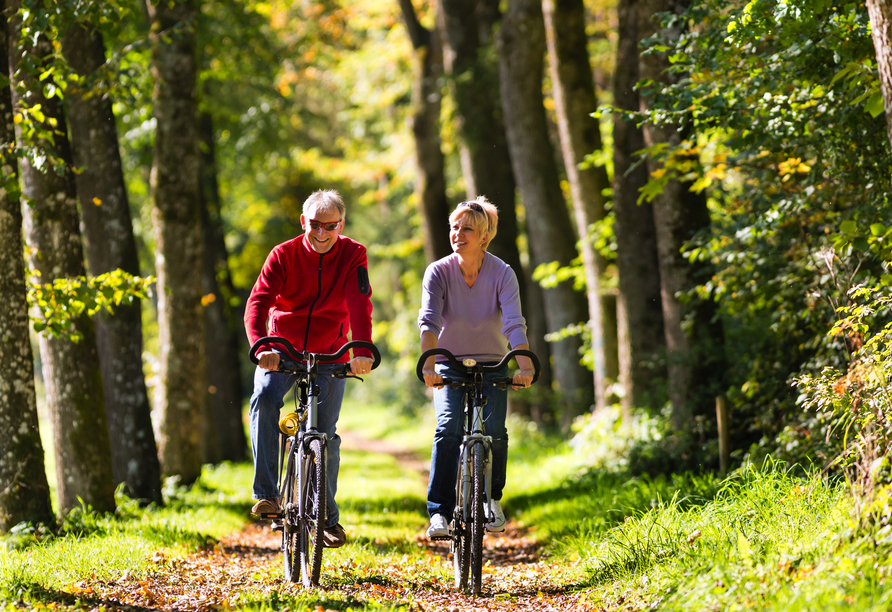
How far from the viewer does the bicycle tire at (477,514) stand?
473cm

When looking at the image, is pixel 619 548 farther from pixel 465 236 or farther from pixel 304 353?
pixel 304 353

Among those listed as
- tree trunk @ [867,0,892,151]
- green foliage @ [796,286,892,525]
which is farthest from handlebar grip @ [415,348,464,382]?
tree trunk @ [867,0,892,151]

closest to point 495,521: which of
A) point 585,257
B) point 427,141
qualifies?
point 585,257

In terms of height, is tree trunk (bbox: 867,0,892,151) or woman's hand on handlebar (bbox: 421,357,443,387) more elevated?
tree trunk (bbox: 867,0,892,151)

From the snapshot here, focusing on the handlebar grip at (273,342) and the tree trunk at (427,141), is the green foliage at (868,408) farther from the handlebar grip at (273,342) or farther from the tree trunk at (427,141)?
the tree trunk at (427,141)

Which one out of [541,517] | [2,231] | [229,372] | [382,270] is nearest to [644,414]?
[541,517]

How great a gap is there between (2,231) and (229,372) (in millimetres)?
9691

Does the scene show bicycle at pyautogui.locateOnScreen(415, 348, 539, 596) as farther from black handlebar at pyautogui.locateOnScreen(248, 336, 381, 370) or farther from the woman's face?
the woman's face

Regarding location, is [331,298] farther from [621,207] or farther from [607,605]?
[621,207]

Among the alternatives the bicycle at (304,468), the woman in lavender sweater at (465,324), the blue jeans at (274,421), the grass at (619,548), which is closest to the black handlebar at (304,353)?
the bicycle at (304,468)

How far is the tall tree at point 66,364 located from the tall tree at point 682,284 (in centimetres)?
529

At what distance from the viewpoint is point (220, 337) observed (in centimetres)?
1505

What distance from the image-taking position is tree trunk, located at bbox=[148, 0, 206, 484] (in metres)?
9.16

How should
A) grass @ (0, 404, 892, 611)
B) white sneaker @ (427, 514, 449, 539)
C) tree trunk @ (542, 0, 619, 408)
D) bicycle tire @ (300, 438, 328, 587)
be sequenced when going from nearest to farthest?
grass @ (0, 404, 892, 611)
bicycle tire @ (300, 438, 328, 587)
white sneaker @ (427, 514, 449, 539)
tree trunk @ (542, 0, 619, 408)
